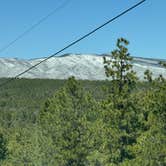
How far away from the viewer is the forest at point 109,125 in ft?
130

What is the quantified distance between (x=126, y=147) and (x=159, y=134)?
325 inches

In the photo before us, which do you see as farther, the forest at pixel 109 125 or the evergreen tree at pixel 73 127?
the evergreen tree at pixel 73 127

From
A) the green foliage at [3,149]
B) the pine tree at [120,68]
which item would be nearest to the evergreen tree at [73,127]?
the pine tree at [120,68]

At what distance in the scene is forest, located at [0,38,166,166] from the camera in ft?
130

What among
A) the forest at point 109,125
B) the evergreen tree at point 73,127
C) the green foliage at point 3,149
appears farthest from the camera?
the green foliage at point 3,149

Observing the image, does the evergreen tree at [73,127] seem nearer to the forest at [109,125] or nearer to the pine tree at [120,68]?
the forest at [109,125]

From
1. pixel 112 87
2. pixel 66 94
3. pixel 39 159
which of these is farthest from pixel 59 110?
pixel 112 87

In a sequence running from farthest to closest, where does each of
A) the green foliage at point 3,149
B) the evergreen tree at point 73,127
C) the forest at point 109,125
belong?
the green foliage at point 3,149
the evergreen tree at point 73,127
the forest at point 109,125

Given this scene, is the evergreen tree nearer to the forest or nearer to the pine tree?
the forest

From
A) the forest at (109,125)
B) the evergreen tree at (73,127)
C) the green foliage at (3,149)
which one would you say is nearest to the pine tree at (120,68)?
the forest at (109,125)

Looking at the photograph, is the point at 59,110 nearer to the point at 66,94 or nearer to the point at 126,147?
the point at 66,94

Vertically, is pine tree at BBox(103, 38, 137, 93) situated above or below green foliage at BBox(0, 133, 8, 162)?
above

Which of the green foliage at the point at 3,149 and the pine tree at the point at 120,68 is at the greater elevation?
the pine tree at the point at 120,68

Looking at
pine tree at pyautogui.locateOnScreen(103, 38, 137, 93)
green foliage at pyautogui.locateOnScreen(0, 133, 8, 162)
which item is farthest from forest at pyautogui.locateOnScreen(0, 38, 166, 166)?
green foliage at pyautogui.locateOnScreen(0, 133, 8, 162)
